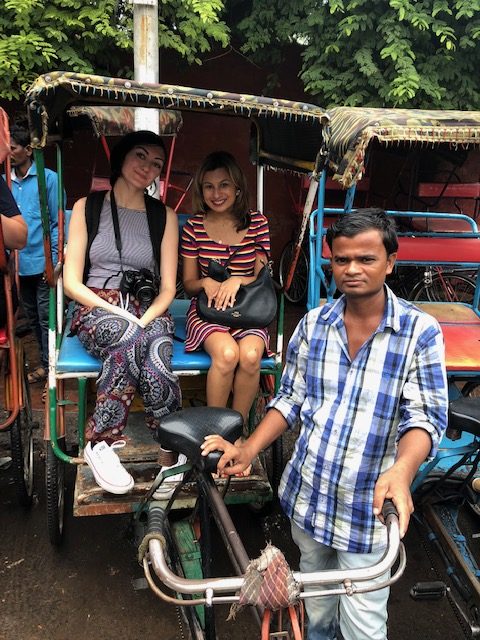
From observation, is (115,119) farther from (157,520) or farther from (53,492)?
(157,520)

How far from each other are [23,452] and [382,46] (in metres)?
4.89

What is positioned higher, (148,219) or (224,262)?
(148,219)

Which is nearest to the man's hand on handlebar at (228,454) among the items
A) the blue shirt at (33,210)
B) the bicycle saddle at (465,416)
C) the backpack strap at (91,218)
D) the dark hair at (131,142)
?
the bicycle saddle at (465,416)

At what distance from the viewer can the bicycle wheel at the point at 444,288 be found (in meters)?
5.64

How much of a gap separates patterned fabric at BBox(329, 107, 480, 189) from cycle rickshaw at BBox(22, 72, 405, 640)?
0.40 ft

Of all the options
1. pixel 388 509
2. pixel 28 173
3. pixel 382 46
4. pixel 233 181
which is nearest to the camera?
pixel 388 509

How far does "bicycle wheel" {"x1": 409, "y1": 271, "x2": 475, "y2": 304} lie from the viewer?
5.64 meters

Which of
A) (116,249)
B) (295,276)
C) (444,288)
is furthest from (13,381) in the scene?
(295,276)

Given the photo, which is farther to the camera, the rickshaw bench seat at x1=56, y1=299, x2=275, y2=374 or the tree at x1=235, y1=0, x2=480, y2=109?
the tree at x1=235, y1=0, x2=480, y2=109

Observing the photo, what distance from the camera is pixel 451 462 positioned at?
3.01 m

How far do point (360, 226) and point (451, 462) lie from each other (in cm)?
181

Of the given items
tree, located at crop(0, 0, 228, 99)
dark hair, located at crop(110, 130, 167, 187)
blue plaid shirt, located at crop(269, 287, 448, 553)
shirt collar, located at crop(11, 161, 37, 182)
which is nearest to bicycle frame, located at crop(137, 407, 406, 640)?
blue plaid shirt, located at crop(269, 287, 448, 553)

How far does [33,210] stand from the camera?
414 cm

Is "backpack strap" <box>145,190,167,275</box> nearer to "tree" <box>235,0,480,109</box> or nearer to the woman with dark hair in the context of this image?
the woman with dark hair
